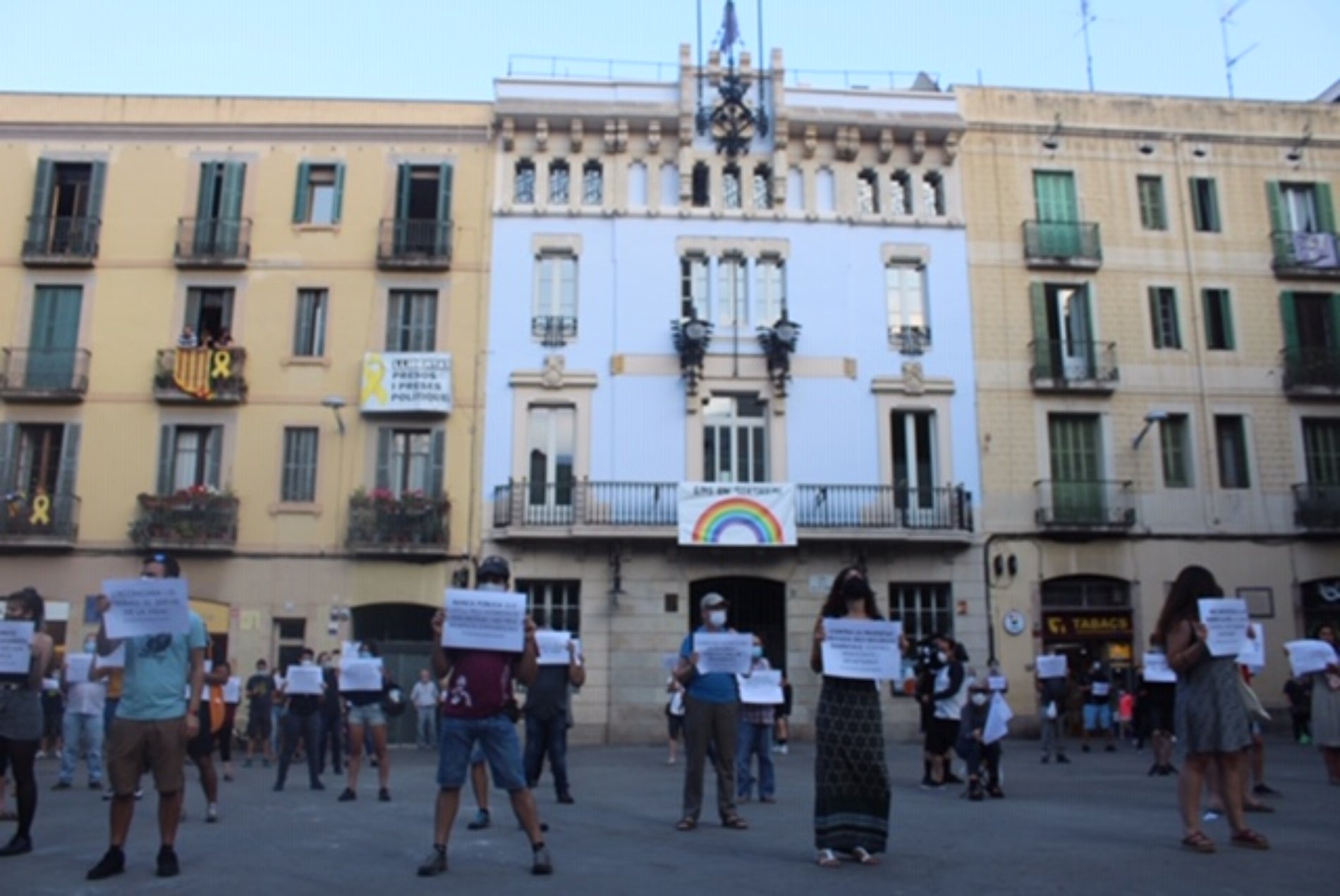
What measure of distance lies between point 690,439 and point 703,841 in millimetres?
17802

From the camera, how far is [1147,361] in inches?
1117

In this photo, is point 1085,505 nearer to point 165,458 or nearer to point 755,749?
point 755,749

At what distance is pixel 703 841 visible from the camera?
9406 millimetres

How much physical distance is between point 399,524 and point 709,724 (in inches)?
657

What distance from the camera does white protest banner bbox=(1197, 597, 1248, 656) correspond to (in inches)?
334

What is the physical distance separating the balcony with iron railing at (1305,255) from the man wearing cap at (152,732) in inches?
1114

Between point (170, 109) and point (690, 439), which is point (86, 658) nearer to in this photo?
point (690, 439)

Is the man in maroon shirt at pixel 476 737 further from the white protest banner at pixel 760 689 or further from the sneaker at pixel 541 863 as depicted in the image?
the white protest banner at pixel 760 689

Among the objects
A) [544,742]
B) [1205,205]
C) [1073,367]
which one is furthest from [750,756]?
[1205,205]

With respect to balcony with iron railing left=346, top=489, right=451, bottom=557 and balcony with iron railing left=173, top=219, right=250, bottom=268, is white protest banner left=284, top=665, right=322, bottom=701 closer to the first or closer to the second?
balcony with iron railing left=346, top=489, right=451, bottom=557

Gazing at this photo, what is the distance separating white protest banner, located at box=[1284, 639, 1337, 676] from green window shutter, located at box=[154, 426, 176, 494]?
73.2ft

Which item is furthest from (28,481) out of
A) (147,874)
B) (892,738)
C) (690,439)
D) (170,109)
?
(147,874)

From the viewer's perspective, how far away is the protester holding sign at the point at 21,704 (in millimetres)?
8609

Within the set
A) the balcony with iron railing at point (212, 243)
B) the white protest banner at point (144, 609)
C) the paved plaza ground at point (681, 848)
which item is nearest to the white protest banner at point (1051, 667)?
the paved plaza ground at point (681, 848)
